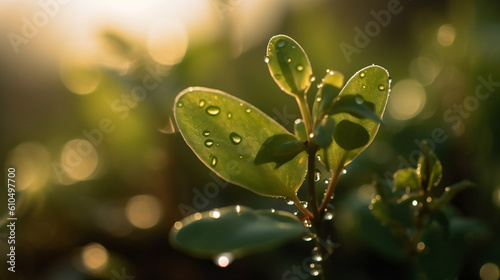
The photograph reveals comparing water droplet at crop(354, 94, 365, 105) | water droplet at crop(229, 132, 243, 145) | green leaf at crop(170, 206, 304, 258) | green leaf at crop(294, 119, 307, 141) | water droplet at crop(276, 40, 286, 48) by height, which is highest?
water droplet at crop(276, 40, 286, 48)

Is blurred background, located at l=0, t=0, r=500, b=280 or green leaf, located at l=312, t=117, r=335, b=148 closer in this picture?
green leaf, located at l=312, t=117, r=335, b=148

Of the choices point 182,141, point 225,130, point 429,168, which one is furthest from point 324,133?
point 182,141

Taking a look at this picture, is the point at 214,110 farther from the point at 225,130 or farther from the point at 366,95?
the point at 366,95

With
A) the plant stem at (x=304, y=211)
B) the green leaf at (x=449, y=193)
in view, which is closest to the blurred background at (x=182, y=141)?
the green leaf at (x=449, y=193)

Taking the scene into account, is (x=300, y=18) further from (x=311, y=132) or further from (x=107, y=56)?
(x=311, y=132)

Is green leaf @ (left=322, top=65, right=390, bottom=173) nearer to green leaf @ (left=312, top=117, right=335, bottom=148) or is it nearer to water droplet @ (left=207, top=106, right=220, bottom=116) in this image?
green leaf @ (left=312, top=117, right=335, bottom=148)

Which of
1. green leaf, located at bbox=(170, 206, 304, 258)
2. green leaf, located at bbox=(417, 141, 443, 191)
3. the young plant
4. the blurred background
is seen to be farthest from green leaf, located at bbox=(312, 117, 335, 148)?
the blurred background

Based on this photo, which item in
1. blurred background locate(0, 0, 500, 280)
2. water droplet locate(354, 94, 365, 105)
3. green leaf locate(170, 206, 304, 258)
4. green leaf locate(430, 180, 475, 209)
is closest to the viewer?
green leaf locate(170, 206, 304, 258)
